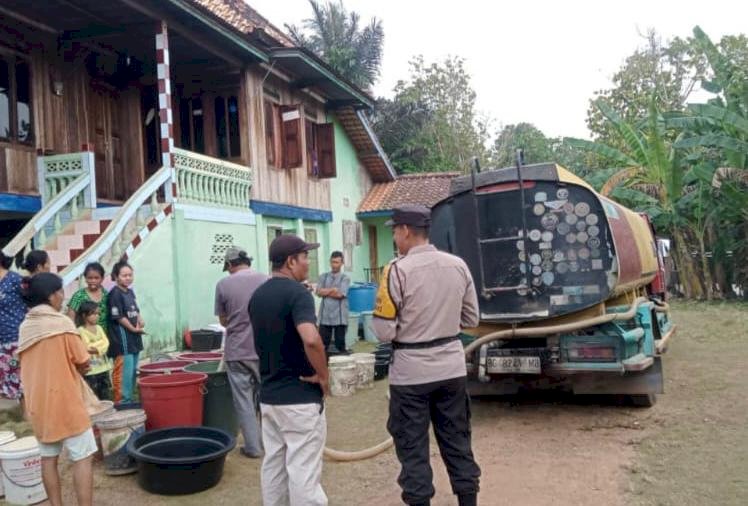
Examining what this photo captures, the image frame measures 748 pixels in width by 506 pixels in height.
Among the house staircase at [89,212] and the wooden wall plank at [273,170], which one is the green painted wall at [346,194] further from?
the house staircase at [89,212]

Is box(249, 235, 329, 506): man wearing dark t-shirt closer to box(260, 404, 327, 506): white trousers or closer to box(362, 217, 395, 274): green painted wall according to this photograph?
box(260, 404, 327, 506): white trousers

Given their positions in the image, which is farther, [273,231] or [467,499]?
[273,231]

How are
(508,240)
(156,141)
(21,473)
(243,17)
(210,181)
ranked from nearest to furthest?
(21,473)
(508,240)
(210,181)
(156,141)
(243,17)

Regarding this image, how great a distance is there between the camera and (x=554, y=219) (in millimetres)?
6176

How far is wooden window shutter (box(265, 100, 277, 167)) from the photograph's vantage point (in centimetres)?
1320

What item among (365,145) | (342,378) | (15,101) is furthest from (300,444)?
(365,145)

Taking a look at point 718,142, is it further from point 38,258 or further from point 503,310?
point 38,258

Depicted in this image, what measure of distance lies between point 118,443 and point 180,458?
647 mm

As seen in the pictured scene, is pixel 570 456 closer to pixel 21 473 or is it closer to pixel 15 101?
pixel 21 473

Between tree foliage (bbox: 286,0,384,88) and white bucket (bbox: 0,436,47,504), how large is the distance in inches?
885

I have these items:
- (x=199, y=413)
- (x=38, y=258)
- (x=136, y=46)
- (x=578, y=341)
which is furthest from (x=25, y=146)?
(x=578, y=341)

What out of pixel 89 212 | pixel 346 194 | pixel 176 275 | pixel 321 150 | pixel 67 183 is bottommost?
Answer: pixel 176 275

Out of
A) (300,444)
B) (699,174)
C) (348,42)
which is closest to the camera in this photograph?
(300,444)

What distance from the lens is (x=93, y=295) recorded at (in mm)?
6328
